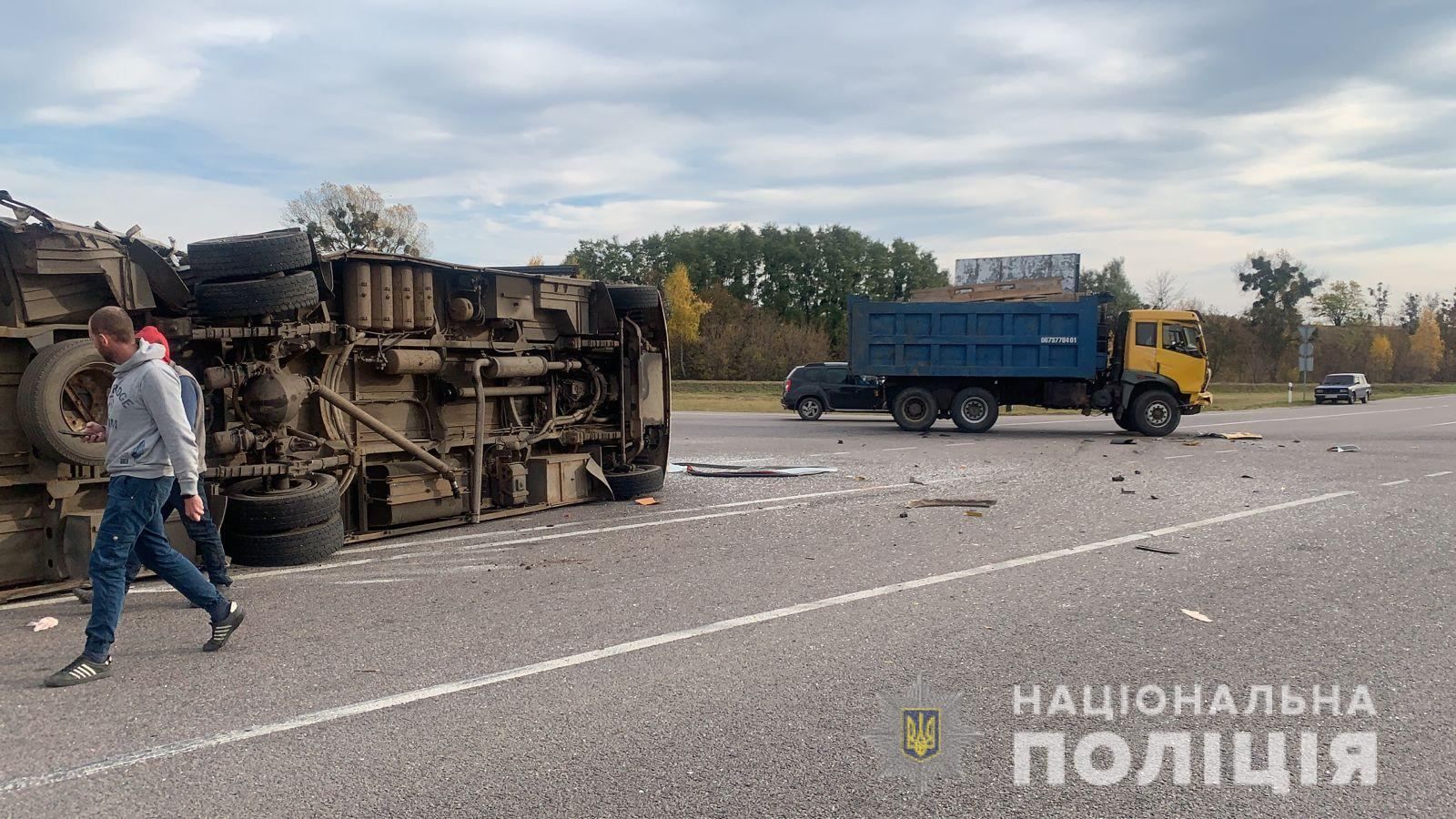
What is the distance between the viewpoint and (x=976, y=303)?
71.0 ft

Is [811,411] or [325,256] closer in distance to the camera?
[325,256]

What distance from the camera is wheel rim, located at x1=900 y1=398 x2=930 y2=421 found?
2227cm

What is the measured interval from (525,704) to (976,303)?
1874cm

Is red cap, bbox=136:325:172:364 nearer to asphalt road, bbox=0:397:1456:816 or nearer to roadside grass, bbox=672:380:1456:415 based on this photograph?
asphalt road, bbox=0:397:1456:816

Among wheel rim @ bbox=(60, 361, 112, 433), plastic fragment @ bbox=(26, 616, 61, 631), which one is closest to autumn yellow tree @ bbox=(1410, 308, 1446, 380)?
wheel rim @ bbox=(60, 361, 112, 433)

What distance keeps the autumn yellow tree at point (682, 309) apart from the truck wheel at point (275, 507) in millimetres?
51065

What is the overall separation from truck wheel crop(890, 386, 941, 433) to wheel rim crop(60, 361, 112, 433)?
17.6 m

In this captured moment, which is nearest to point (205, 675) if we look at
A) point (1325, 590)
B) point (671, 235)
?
point (1325, 590)

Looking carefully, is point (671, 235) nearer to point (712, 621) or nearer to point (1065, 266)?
point (1065, 266)

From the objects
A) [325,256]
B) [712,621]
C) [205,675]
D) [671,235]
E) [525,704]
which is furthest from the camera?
[671,235]

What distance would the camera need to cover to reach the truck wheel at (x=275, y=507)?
23.6 ft

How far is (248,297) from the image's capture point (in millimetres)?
7406

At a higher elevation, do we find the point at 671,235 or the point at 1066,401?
the point at 671,235

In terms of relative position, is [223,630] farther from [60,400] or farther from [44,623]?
[60,400]
